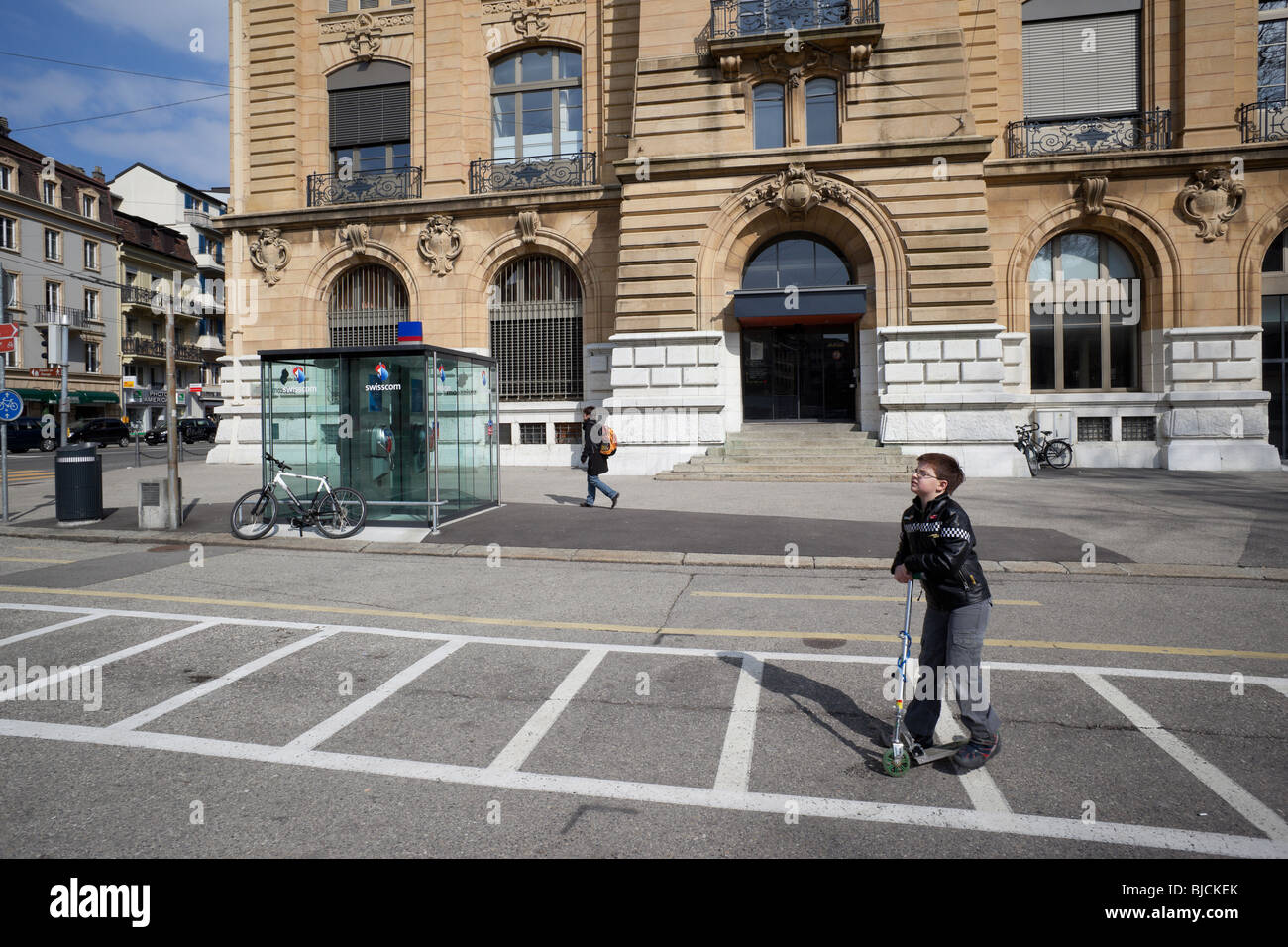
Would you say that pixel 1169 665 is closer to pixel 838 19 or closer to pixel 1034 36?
pixel 838 19

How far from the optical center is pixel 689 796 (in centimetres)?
373

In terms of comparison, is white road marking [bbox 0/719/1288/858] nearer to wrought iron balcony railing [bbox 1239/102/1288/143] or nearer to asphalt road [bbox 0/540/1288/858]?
asphalt road [bbox 0/540/1288/858]

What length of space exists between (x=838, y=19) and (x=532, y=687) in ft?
69.8

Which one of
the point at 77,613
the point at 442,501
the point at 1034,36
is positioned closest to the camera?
the point at 77,613

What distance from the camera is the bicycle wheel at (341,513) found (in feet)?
38.5

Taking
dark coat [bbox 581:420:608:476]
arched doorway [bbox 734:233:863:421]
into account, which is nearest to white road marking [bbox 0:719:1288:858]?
dark coat [bbox 581:420:608:476]

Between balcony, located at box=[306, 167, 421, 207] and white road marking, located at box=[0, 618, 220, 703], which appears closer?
white road marking, located at box=[0, 618, 220, 703]

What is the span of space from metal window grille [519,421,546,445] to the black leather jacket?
68.7 ft

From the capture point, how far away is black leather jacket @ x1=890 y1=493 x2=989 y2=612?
13.0 feet

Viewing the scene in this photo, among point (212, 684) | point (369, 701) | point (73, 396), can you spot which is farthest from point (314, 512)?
point (73, 396)

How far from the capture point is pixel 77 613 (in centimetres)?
735

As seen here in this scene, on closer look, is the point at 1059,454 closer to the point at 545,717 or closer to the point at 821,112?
the point at 821,112
